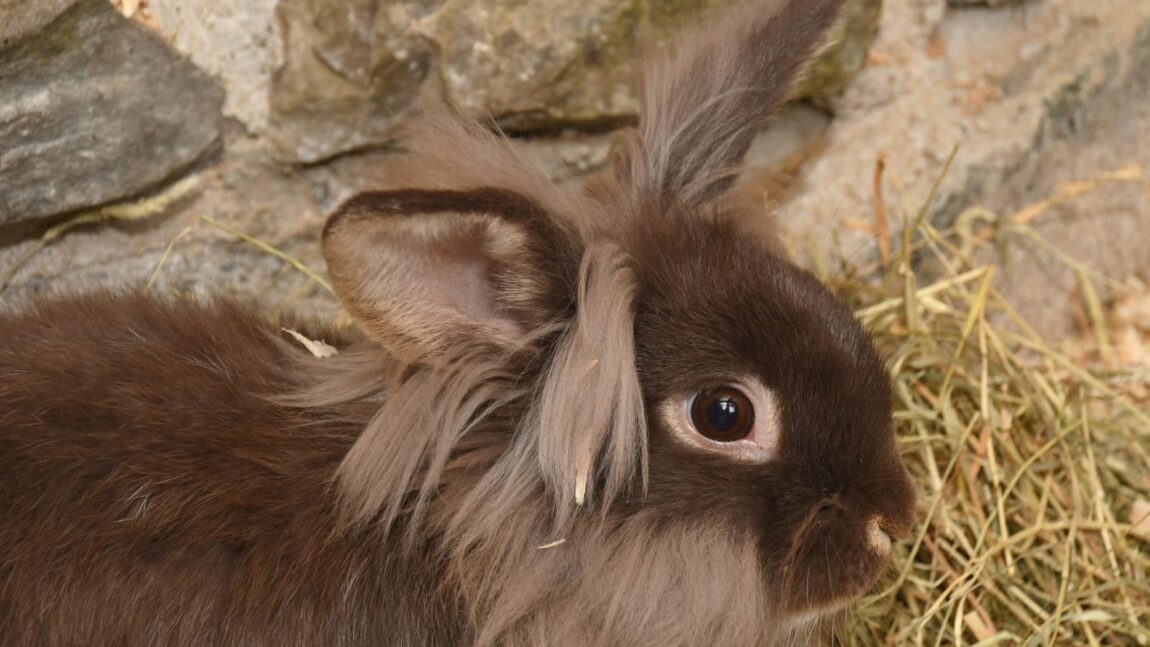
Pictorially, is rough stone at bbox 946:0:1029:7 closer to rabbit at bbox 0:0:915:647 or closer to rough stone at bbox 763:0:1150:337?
rough stone at bbox 763:0:1150:337

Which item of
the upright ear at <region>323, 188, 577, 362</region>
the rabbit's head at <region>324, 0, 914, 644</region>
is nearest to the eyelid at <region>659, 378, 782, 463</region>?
the rabbit's head at <region>324, 0, 914, 644</region>

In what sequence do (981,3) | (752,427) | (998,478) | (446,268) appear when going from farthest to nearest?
(981,3) → (998,478) → (752,427) → (446,268)

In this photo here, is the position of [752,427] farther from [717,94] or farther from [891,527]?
[717,94]

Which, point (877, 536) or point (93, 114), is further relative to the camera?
point (93, 114)

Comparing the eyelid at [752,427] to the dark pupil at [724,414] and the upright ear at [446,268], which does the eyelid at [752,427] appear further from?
the upright ear at [446,268]

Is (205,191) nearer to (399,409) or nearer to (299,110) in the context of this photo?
(299,110)

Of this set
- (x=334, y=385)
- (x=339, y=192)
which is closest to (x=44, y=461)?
(x=334, y=385)

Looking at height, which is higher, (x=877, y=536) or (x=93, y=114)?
(x=93, y=114)

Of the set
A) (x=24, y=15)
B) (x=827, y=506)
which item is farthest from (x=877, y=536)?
(x=24, y=15)
